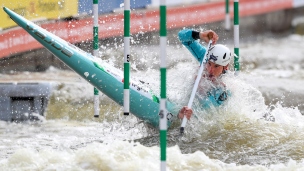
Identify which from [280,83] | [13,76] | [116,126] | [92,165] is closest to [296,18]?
[280,83]

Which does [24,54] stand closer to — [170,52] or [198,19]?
[170,52]

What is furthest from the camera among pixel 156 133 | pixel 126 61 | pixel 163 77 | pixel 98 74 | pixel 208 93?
pixel 156 133

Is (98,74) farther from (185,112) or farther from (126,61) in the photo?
(185,112)

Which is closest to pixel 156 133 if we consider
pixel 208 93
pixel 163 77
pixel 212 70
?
pixel 208 93

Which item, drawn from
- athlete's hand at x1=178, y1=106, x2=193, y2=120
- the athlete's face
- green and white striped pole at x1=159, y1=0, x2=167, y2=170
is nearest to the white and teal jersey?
the athlete's face

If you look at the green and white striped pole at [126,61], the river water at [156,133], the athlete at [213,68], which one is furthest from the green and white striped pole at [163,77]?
the athlete at [213,68]

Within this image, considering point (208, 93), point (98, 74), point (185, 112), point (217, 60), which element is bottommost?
point (185, 112)

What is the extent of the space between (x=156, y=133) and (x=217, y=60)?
0.96m

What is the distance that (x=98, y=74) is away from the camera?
7352mm

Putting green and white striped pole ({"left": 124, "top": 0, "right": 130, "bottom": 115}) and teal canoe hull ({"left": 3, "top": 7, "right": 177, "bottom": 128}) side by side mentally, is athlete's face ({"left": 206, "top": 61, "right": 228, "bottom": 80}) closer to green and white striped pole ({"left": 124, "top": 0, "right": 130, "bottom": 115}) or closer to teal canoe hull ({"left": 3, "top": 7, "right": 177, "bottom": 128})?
teal canoe hull ({"left": 3, "top": 7, "right": 177, "bottom": 128})

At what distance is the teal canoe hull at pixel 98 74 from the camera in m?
7.17

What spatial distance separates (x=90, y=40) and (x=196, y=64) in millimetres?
3515

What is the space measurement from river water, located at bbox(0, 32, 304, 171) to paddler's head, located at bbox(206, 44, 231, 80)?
0.50ft

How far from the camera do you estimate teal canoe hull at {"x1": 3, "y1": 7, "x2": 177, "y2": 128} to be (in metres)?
7.17
